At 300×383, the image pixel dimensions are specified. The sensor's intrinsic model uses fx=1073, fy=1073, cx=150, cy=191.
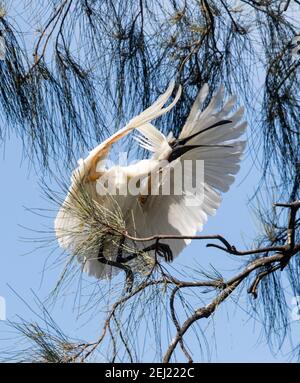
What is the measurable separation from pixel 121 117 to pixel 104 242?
64 cm

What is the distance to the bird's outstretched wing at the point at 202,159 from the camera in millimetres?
2529

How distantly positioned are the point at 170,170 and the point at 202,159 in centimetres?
11

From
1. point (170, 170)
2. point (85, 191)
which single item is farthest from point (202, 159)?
point (85, 191)

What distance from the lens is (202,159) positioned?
8.95ft

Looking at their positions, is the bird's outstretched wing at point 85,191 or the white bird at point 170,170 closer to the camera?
the bird's outstretched wing at point 85,191

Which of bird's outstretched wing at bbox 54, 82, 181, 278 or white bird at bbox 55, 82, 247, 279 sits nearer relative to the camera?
bird's outstretched wing at bbox 54, 82, 181, 278

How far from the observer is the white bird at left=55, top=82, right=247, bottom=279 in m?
2.48

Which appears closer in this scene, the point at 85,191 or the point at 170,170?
the point at 85,191

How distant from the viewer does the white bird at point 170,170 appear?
2.48m

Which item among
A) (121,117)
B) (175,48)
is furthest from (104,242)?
(175,48)

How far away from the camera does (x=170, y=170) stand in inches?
104

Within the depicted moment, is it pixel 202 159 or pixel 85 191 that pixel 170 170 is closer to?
pixel 202 159

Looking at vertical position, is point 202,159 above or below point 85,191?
above
